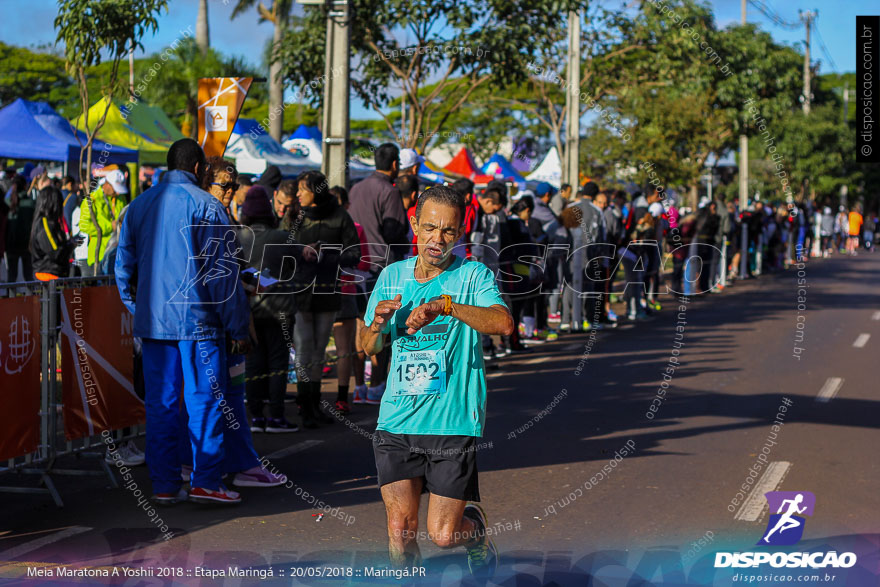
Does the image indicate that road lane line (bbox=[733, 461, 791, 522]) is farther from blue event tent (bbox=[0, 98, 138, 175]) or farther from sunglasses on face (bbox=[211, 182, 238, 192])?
blue event tent (bbox=[0, 98, 138, 175])

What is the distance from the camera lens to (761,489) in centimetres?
693

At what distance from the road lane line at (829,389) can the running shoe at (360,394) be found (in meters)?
4.27

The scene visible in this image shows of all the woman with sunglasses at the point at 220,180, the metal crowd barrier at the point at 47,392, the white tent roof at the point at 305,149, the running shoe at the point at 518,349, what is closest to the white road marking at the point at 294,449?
the metal crowd barrier at the point at 47,392

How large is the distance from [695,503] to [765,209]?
84.4ft

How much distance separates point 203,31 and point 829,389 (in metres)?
32.2

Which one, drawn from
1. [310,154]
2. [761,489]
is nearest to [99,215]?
[761,489]

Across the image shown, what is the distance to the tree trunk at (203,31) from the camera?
37.1 meters

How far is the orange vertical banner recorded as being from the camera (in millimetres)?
9492

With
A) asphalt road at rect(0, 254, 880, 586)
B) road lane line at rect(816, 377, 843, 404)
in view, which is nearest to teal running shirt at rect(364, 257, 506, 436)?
asphalt road at rect(0, 254, 880, 586)

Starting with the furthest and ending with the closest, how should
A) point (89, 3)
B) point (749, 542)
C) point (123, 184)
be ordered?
point (123, 184)
point (89, 3)
point (749, 542)

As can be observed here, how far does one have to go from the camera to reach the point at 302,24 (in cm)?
1812

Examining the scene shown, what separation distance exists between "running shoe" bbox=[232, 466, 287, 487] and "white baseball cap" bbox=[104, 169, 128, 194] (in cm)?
601

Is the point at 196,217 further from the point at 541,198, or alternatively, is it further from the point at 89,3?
the point at 541,198

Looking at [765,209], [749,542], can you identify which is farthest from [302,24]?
[765,209]
